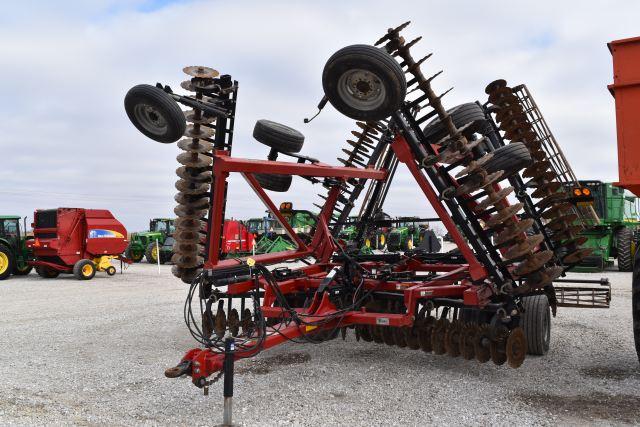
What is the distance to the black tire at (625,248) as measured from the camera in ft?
50.1

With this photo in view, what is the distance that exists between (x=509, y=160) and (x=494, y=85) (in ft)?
6.97

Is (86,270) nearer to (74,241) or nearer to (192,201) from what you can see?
(74,241)

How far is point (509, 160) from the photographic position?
205 inches

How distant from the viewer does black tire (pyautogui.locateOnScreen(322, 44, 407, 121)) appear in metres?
4.52

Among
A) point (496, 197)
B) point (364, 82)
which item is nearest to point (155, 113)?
point (364, 82)

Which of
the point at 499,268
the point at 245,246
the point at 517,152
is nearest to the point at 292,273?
the point at 499,268

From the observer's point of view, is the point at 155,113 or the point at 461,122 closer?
the point at 155,113

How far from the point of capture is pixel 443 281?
231 inches

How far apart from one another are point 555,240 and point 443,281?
1944 millimetres

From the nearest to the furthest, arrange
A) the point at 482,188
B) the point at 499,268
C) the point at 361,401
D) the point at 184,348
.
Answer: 1. the point at 361,401
2. the point at 482,188
3. the point at 499,268
4. the point at 184,348

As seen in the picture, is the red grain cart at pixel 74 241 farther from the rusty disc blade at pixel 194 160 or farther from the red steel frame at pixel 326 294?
the red steel frame at pixel 326 294

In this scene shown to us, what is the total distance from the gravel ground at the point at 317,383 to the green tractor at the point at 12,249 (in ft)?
31.7

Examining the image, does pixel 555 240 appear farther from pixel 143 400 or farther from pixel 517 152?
pixel 143 400

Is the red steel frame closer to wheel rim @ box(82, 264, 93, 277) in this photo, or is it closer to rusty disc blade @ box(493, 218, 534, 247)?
rusty disc blade @ box(493, 218, 534, 247)
